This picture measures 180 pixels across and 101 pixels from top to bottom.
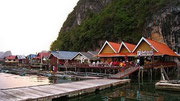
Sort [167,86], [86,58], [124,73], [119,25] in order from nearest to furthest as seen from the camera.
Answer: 1. [167,86]
2. [124,73]
3. [86,58]
4. [119,25]

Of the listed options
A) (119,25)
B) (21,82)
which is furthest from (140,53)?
(119,25)

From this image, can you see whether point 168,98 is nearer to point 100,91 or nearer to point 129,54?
point 100,91

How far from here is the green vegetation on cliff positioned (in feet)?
181

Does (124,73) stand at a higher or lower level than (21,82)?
higher

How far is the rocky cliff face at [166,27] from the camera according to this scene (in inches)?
1845

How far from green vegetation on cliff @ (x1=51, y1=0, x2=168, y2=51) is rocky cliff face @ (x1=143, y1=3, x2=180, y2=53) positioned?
2869 millimetres

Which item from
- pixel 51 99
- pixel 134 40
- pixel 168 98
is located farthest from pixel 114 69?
pixel 134 40

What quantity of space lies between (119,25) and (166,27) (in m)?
14.9

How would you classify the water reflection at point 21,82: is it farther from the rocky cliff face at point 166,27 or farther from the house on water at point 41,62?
the rocky cliff face at point 166,27

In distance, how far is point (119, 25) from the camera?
59000 mm

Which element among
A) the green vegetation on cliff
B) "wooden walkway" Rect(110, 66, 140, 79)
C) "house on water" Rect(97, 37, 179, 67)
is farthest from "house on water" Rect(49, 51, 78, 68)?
"wooden walkway" Rect(110, 66, 140, 79)

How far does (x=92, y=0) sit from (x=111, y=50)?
63.8 m

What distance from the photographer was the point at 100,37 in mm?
64062

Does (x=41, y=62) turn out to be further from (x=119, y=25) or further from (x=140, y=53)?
(x=140, y=53)
